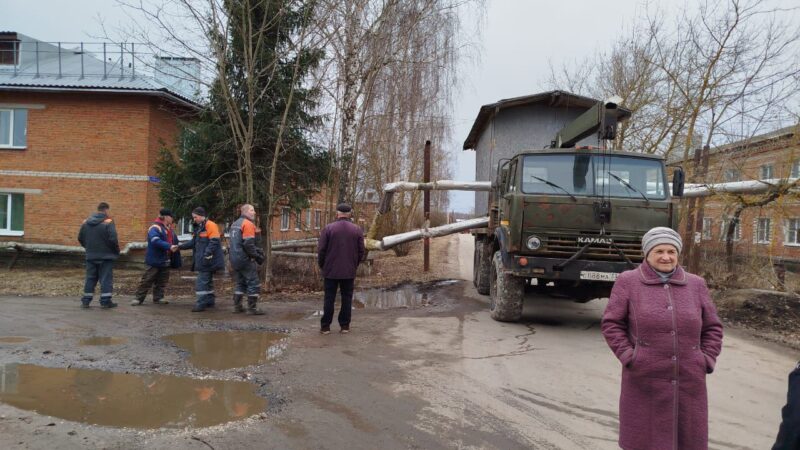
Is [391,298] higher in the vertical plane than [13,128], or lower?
lower

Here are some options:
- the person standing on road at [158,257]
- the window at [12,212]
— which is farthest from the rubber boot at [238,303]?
the window at [12,212]

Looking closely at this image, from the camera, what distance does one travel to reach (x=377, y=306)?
9.87 meters

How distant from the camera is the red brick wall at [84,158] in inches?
665

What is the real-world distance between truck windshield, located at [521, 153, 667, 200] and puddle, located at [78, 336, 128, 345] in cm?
581

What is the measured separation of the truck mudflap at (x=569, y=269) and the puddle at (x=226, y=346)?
3.51m

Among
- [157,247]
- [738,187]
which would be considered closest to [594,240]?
[738,187]

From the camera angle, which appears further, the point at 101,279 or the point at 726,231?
the point at 726,231

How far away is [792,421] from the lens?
217 cm

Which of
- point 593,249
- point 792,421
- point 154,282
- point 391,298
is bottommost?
point 391,298

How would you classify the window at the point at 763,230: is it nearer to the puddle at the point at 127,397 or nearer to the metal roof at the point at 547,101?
the metal roof at the point at 547,101

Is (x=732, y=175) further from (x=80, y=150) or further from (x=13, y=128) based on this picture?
(x=13, y=128)

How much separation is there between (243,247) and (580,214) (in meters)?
5.20

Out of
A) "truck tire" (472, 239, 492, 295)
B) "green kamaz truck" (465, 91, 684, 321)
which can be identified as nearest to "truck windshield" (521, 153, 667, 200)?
"green kamaz truck" (465, 91, 684, 321)

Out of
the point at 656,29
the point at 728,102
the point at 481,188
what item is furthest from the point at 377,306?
the point at 656,29
